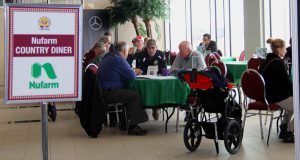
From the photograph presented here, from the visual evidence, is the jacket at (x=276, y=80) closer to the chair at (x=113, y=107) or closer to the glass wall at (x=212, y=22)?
the chair at (x=113, y=107)

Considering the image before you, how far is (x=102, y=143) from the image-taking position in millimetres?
5121

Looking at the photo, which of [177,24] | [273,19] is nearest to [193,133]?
[273,19]

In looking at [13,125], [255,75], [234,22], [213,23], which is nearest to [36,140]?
[13,125]

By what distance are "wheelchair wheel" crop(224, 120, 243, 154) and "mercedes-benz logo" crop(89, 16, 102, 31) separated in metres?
9.40

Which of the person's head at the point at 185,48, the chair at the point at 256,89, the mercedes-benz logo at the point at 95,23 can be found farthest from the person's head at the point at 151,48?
the mercedes-benz logo at the point at 95,23

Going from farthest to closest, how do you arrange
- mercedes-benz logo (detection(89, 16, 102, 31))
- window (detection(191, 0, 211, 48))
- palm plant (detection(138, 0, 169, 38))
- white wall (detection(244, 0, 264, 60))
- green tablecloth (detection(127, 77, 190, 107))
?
1. window (detection(191, 0, 211, 48))
2. mercedes-benz logo (detection(89, 16, 102, 31))
3. palm plant (detection(138, 0, 169, 38))
4. white wall (detection(244, 0, 264, 60))
5. green tablecloth (detection(127, 77, 190, 107))

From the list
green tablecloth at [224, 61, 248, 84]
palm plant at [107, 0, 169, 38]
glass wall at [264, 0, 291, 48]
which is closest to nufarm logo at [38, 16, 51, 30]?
green tablecloth at [224, 61, 248, 84]

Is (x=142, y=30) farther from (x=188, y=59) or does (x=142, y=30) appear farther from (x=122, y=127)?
(x=122, y=127)

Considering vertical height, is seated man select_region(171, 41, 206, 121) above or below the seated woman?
above

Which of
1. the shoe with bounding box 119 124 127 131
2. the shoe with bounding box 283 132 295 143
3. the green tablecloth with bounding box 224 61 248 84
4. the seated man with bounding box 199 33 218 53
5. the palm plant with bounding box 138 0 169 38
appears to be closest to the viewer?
the shoe with bounding box 283 132 295 143

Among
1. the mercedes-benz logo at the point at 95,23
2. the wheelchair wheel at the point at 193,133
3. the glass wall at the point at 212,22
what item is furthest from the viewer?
the mercedes-benz logo at the point at 95,23

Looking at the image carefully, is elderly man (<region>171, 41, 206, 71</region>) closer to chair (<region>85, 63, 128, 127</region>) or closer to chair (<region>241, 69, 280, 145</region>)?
chair (<region>85, 63, 128, 127</region>)

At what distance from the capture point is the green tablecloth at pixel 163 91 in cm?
542

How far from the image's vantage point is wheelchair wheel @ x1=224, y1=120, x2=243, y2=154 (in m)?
4.33
